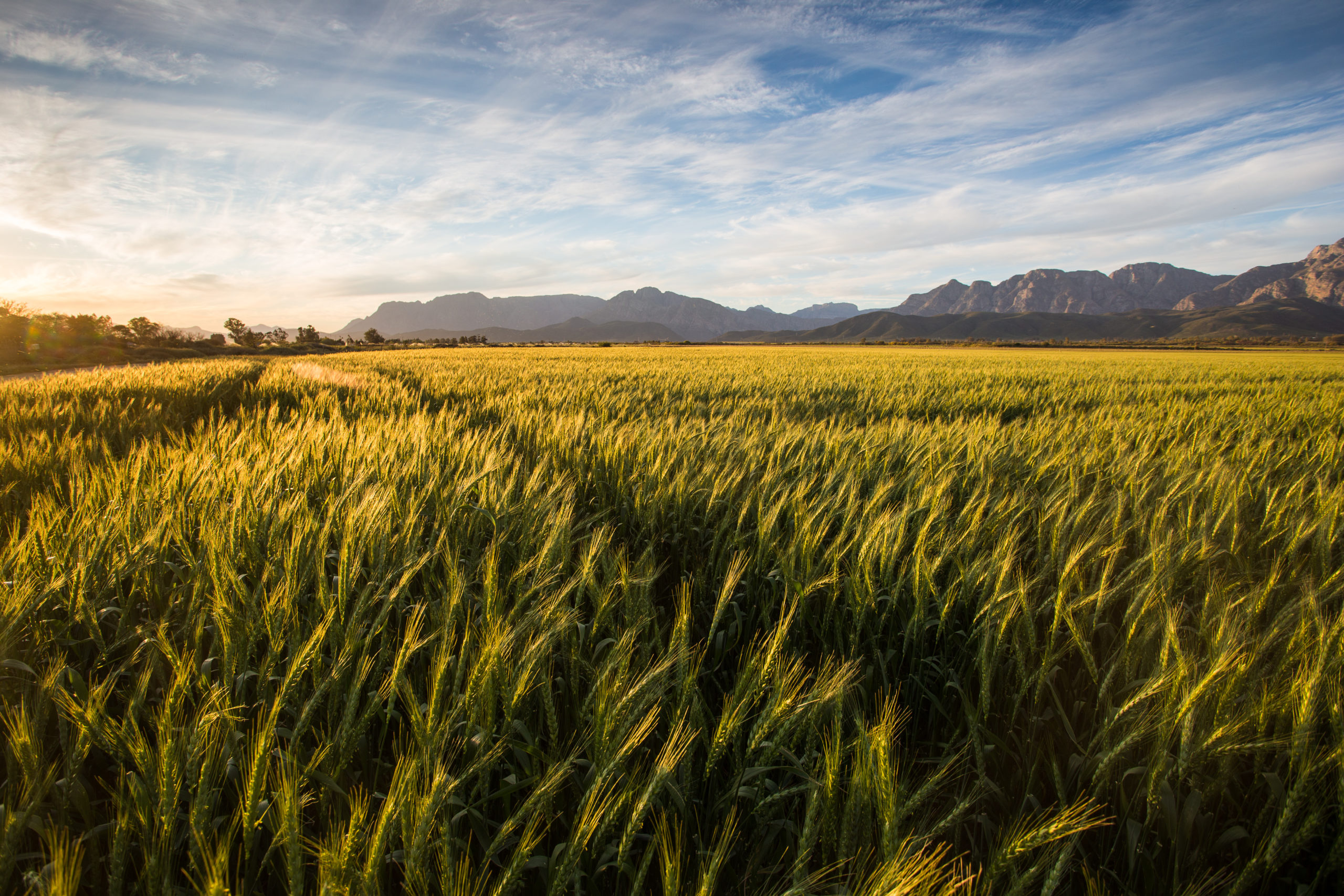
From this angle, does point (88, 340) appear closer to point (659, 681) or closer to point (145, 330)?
point (145, 330)

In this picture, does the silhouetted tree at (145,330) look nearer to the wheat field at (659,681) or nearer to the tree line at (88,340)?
the tree line at (88,340)

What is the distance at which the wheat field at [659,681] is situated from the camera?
0.84m

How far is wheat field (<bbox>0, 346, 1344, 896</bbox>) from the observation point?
33.0 inches

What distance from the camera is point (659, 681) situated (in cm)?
122

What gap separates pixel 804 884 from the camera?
2.30 feet

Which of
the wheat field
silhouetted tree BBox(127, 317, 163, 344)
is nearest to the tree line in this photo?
silhouetted tree BBox(127, 317, 163, 344)

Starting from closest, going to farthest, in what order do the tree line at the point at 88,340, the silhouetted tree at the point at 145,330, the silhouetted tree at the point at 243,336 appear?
the tree line at the point at 88,340, the silhouetted tree at the point at 145,330, the silhouetted tree at the point at 243,336

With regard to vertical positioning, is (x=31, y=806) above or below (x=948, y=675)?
above

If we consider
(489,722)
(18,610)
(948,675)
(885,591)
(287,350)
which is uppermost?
(287,350)

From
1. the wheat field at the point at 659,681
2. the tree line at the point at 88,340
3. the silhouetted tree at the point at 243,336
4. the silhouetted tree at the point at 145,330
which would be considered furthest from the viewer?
the silhouetted tree at the point at 243,336

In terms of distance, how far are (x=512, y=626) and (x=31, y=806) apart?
77 cm

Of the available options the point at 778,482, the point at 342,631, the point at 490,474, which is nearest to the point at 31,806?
the point at 342,631

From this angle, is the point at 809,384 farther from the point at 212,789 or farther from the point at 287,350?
the point at 287,350

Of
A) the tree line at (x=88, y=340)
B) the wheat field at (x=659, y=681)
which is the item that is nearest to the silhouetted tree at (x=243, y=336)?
the tree line at (x=88, y=340)
